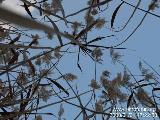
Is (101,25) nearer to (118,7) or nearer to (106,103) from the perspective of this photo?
(118,7)

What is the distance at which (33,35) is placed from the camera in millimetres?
1414

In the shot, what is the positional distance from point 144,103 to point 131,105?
0.25 ft

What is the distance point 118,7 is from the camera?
41.9 inches

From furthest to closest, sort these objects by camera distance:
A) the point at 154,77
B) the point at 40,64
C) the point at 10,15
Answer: the point at 40,64, the point at 154,77, the point at 10,15

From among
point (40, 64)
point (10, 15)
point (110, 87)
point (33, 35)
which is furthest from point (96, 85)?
point (10, 15)

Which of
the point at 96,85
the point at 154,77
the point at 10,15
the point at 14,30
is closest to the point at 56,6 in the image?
the point at 14,30

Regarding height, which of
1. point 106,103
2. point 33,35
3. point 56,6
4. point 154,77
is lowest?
point 106,103

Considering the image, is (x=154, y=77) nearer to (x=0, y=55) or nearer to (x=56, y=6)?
(x=56, y=6)

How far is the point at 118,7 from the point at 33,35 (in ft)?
1.71

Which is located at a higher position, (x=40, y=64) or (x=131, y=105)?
(x=40, y=64)

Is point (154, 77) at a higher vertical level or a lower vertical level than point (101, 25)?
lower

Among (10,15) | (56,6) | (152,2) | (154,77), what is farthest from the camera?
(56,6)

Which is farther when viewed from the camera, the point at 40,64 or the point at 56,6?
the point at 40,64

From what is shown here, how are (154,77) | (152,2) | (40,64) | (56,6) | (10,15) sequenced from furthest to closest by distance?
(40,64) → (56,6) → (154,77) → (152,2) → (10,15)
